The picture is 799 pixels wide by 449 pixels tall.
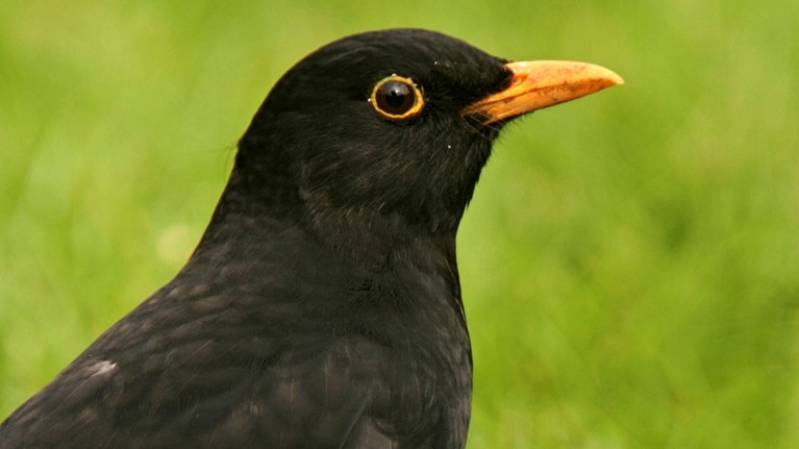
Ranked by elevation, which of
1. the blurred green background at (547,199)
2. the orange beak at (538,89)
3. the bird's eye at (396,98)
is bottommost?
the blurred green background at (547,199)

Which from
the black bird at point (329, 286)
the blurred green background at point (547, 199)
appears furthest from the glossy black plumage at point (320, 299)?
the blurred green background at point (547, 199)

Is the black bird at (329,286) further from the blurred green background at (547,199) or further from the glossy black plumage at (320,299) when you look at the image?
the blurred green background at (547,199)

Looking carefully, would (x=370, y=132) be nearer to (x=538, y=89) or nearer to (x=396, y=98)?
(x=396, y=98)

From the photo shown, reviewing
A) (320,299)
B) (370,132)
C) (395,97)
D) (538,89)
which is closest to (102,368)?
(320,299)

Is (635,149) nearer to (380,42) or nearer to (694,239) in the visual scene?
(694,239)

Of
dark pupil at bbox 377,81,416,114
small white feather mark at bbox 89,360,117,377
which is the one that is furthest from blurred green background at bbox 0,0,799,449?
small white feather mark at bbox 89,360,117,377

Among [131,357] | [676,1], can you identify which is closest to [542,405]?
[131,357]

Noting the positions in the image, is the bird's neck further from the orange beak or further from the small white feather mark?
the small white feather mark
